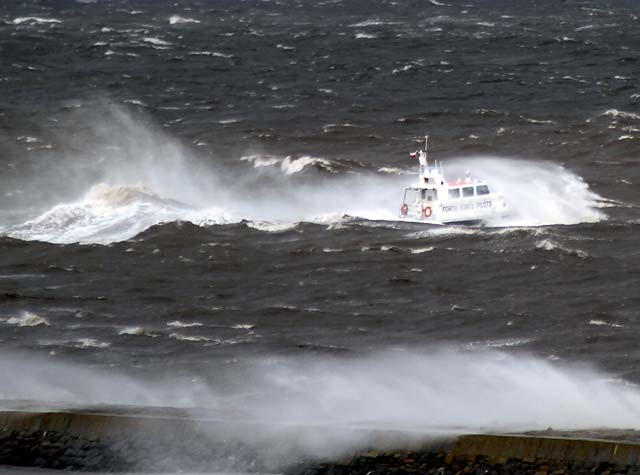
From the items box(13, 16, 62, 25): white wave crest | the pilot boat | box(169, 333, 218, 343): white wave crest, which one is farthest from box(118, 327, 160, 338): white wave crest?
box(13, 16, 62, 25): white wave crest

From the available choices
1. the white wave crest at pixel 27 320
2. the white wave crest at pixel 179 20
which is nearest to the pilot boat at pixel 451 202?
the white wave crest at pixel 27 320

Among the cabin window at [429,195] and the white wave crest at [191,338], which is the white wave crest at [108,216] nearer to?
the cabin window at [429,195]

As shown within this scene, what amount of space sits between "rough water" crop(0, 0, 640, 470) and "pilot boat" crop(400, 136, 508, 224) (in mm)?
1073

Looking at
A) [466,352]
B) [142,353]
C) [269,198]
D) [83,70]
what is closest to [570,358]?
[466,352]

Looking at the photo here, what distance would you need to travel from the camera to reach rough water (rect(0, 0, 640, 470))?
36031 millimetres

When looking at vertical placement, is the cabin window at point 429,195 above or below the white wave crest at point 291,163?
below

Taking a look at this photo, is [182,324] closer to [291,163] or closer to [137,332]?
[137,332]

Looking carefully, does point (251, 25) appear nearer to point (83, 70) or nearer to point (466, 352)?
point (83, 70)

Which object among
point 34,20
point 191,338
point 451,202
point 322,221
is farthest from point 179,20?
point 191,338

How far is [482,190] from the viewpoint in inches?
2111

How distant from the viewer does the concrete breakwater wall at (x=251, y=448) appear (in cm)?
2559

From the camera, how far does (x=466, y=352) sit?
3788cm

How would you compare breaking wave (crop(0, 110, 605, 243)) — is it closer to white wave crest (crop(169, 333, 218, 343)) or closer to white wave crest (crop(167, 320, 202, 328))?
white wave crest (crop(167, 320, 202, 328))

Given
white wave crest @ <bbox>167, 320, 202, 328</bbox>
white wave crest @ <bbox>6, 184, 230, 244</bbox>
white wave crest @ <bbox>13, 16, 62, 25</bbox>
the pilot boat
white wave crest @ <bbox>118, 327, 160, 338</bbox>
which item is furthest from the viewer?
white wave crest @ <bbox>13, 16, 62, 25</bbox>
